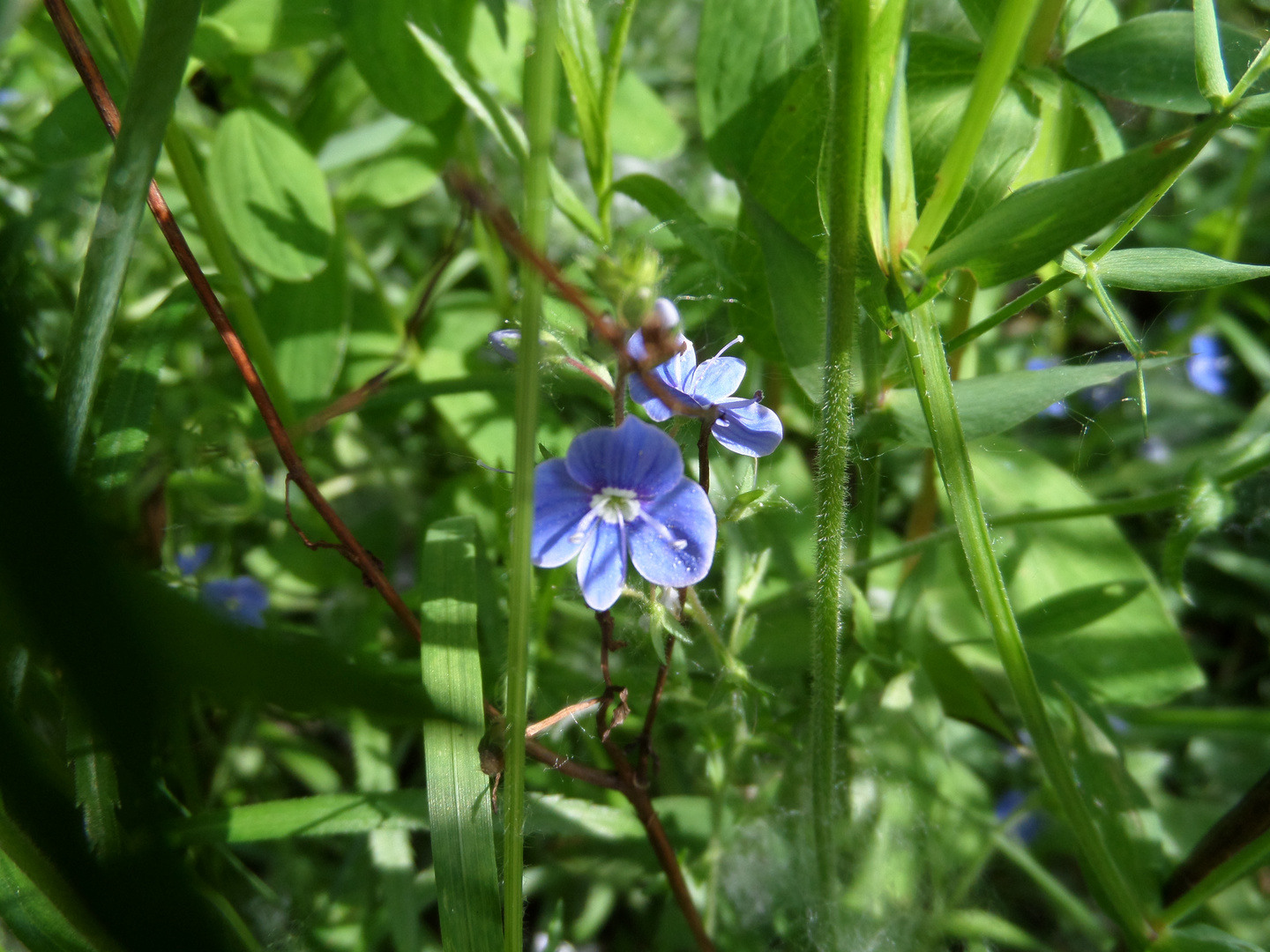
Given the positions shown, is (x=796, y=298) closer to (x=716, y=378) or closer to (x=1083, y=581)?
(x=716, y=378)

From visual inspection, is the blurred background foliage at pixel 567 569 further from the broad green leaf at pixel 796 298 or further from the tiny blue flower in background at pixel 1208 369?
the tiny blue flower in background at pixel 1208 369

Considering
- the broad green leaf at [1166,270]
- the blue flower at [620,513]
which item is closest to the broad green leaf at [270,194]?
the blue flower at [620,513]

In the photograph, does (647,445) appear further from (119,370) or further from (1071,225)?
(119,370)

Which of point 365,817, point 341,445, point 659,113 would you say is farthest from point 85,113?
point 365,817

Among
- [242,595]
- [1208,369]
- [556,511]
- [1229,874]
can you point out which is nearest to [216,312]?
[556,511]

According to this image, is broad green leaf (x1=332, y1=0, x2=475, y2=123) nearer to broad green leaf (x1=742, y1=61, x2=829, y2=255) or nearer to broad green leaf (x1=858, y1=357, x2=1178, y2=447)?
broad green leaf (x1=742, y1=61, x2=829, y2=255)

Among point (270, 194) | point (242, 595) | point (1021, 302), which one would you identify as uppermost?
point (270, 194)
